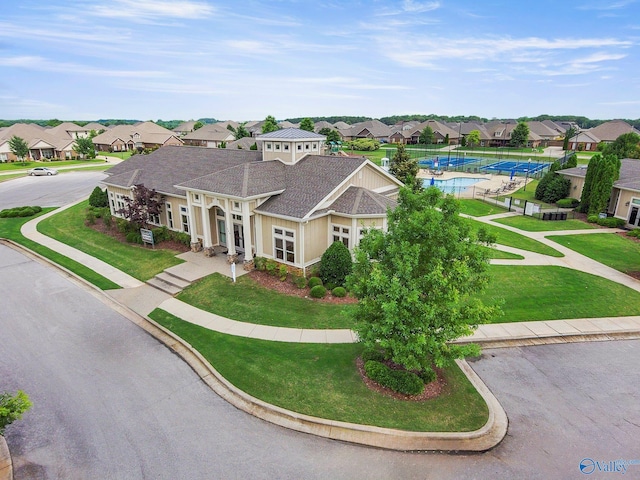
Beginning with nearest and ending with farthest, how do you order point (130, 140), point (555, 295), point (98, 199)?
point (555, 295)
point (98, 199)
point (130, 140)

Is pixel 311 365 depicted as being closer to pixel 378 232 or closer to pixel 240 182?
pixel 378 232

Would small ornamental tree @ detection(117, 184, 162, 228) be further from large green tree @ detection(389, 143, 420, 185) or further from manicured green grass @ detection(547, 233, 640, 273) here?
manicured green grass @ detection(547, 233, 640, 273)

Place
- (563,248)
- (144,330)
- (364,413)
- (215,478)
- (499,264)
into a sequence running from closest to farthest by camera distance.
Result: (215,478) → (364,413) → (144,330) → (499,264) → (563,248)

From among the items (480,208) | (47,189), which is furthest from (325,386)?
(47,189)

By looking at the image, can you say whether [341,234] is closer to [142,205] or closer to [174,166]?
[142,205]

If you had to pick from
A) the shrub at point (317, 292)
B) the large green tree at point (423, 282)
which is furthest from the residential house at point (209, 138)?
the large green tree at point (423, 282)

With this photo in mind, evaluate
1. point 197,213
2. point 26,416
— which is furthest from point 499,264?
point 26,416

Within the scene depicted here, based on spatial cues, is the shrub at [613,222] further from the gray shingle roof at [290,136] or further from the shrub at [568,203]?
the gray shingle roof at [290,136]
